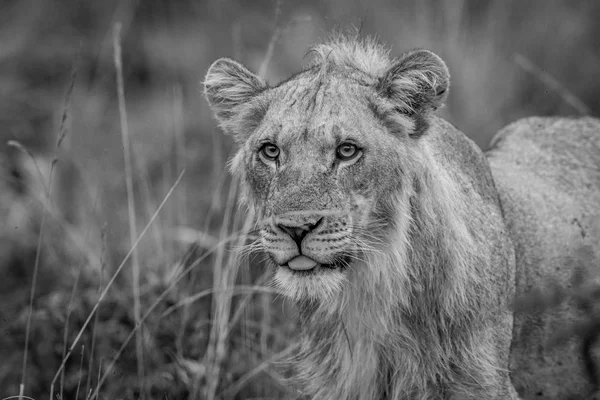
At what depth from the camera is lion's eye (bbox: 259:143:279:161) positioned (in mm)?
4539

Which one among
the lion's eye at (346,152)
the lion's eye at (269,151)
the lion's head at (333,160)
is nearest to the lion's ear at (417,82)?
the lion's head at (333,160)

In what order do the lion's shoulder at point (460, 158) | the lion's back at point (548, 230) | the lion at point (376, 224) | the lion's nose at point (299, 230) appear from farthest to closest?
1. the lion's back at point (548, 230)
2. the lion's shoulder at point (460, 158)
3. the lion at point (376, 224)
4. the lion's nose at point (299, 230)

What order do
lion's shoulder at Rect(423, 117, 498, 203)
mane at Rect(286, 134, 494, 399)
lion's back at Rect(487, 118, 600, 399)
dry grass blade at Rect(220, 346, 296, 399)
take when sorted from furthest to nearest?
dry grass blade at Rect(220, 346, 296, 399) < lion's back at Rect(487, 118, 600, 399) < lion's shoulder at Rect(423, 117, 498, 203) < mane at Rect(286, 134, 494, 399)

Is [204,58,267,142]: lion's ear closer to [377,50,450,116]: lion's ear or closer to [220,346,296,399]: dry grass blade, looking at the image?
[377,50,450,116]: lion's ear

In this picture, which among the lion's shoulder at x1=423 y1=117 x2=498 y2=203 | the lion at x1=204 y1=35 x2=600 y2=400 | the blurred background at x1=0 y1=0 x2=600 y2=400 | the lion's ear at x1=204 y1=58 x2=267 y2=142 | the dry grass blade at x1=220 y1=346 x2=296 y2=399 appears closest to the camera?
the lion at x1=204 y1=35 x2=600 y2=400

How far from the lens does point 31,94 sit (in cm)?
1265

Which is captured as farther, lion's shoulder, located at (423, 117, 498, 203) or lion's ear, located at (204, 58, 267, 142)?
lion's ear, located at (204, 58, 267, 142)

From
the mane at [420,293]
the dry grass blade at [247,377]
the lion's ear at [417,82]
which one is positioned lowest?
the dry grass blade at [247,377]

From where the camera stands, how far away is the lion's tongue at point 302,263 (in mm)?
4188

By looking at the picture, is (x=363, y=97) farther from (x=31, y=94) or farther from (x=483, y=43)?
(x=31, y=94)

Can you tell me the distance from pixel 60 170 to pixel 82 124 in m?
1.01

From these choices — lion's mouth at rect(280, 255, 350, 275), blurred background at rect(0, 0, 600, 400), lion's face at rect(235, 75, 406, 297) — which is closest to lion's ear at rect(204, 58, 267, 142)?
lion's face at rect(235, 75, 406, 297)

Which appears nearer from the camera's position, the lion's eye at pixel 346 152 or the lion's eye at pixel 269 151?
the lion's eye at pixel 346 152

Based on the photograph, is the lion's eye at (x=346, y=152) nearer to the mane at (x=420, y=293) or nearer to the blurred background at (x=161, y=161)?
the mane at (x=420, y=293)
